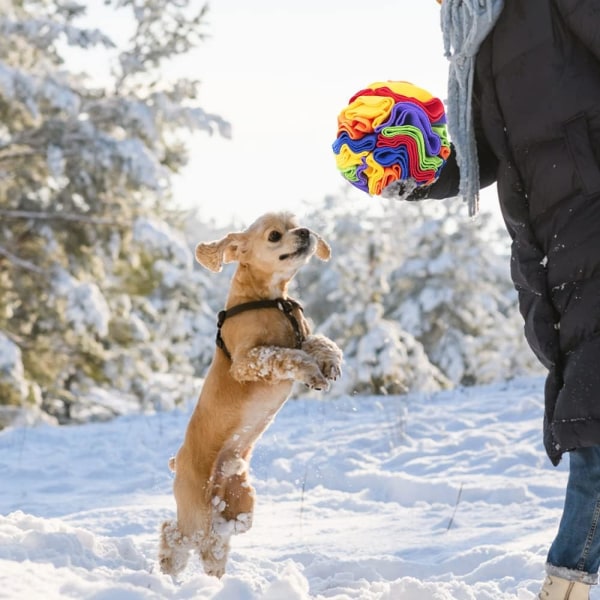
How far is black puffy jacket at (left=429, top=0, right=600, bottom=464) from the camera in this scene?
8.22ft

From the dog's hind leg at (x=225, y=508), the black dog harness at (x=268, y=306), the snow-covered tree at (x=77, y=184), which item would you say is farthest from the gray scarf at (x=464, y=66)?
the snow-covered tree at (x=77, y=184)

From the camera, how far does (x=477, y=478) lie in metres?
6.36

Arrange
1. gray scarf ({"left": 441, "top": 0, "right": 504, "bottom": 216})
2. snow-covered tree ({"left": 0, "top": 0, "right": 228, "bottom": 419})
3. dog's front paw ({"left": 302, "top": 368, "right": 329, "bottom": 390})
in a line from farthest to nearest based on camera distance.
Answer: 1. snow-covered tree ({"left": 0, "top": 0, "right": 228, "bottom": 419})
2. dog's front paw ({"left": 302, "top": 368, "right": 329, "bottom": 390})
3. gray scarf ({"left": 441, "top": 0, "right": 504, "bottom": 216})

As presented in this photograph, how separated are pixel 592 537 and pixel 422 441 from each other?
17.1 ft

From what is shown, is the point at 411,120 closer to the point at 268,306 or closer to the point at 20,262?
the point at 268,306

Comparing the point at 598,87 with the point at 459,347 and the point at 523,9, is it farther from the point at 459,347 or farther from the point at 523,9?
the point at 459,347

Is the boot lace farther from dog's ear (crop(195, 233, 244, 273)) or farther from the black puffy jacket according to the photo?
dog's ear (crop(195, 233, 244, 273))

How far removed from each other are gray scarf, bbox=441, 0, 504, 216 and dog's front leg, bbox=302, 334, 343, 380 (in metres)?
1.11

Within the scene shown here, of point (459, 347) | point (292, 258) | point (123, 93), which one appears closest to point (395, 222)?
point (459, 347)

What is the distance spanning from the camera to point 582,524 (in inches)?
101

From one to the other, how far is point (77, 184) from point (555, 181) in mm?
12013

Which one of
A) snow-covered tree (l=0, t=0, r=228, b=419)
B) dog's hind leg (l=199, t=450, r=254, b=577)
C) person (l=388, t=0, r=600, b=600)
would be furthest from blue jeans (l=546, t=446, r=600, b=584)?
snow-covered tree (l=0, t=0, r=228, b=419)

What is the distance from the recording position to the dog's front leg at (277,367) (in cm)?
372

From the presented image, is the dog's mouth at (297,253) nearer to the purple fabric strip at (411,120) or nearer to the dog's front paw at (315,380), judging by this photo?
the dog's front paw at (315,380)
